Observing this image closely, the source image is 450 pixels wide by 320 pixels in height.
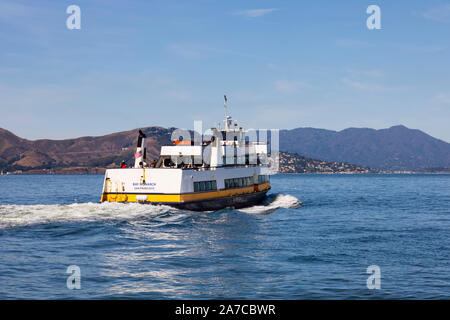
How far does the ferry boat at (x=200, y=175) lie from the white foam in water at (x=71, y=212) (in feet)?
4.83

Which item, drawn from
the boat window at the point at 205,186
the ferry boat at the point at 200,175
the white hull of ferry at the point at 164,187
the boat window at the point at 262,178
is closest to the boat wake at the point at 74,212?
the white hull of ferry at the point at 164,187

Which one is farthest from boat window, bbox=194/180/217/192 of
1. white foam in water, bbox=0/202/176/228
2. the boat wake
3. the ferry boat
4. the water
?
white foam in water, bbox=0/202/176/228

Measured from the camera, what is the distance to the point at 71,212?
3478 cm

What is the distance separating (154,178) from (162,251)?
14414mm

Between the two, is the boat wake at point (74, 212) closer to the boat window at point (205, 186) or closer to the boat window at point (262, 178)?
the boat window at point (205, 186)

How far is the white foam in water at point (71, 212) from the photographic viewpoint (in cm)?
3225

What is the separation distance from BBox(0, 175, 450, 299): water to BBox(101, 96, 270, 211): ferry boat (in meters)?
1.57

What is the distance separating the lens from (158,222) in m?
34.4

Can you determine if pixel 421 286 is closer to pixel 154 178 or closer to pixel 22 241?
pixel 22 241

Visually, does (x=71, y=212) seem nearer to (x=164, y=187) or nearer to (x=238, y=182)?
(x=164, y=187)

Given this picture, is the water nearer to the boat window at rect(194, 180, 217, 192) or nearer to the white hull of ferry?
the white hull of ferry

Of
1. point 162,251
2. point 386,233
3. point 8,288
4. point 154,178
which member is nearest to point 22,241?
point 162,251

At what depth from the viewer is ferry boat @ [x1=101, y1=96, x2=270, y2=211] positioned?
127 ft
